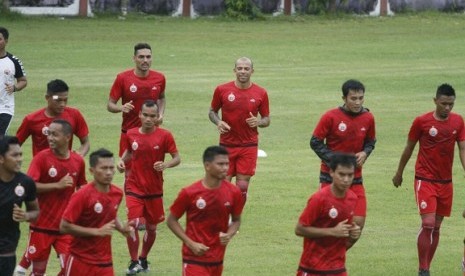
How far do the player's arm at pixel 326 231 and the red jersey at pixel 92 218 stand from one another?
6.62ft

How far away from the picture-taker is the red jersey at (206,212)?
13.2m

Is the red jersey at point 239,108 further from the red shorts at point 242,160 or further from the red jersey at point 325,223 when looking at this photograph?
the red jersey at point 325,223

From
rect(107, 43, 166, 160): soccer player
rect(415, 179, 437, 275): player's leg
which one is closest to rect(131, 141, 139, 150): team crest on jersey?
rect(107, 43, 166, 160): soccer player

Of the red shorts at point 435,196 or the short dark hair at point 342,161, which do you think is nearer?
the short dark hair at point 342,161

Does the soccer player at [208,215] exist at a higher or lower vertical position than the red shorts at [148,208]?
higher

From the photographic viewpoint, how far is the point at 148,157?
55.1 feet

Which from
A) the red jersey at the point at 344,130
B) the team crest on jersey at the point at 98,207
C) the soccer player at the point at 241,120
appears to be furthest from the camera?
the soccer player at the point at 241,120

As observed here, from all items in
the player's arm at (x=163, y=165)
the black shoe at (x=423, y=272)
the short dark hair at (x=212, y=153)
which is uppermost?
the short dark hair at (x=212, y=153)

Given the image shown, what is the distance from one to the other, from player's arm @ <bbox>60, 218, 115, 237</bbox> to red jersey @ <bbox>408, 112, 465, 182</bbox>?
5136 millimetres

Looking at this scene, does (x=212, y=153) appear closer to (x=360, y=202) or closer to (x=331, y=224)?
(x=331, y=224)

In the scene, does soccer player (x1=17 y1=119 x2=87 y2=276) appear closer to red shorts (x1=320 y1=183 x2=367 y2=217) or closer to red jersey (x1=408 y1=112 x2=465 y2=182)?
red shorts (x1=320 y1=183 x2=367 y2=217)

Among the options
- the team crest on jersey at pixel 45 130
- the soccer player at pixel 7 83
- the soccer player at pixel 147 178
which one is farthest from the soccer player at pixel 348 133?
the soccer player at pixel 7 83

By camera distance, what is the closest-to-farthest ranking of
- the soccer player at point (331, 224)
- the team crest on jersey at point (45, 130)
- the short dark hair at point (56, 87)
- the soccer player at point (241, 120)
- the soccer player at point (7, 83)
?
the soccer player at point (331, 224)
the short dark hair at point (56, 87)
the team crest on jersey at point (45, 130)
the soccer player at point (241, 120)
the soccer player at point (7, 83)

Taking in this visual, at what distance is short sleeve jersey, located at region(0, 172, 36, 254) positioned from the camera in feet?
43.1
